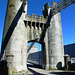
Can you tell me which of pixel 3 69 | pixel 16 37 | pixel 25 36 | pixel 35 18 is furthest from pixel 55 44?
pixel 3 69

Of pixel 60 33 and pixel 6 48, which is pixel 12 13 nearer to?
pixel 6 48

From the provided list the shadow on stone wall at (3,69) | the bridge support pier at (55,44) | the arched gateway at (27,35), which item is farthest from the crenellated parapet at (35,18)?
the shadow on stone wall at (3,69)

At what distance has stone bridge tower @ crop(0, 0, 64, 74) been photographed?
14.0 metres

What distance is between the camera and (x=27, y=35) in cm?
1566

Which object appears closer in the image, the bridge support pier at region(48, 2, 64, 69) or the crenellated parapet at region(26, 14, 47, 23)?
the bridge support pier at region(48, 2, 64, 69)

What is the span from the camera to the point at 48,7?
1817cm

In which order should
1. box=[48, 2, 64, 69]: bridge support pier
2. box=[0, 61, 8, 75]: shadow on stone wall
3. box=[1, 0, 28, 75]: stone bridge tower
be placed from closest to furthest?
box=[0, 61, 8, 75]: shadow on stone wall < box=[1, 0, 28, 75]: stone bridge tower < box=[48, 2, 64, 69]: bridge support pier

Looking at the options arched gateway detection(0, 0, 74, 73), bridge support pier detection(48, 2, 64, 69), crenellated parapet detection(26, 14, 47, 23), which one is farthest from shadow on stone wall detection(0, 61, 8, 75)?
crenellated parapet detection(26, 14, 47, 23)

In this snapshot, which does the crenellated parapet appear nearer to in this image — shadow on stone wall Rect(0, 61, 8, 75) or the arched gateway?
the arched gateway

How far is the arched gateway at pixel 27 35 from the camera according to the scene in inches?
551

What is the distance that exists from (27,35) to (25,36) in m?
0.49

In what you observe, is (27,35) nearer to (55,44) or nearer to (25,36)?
(25,36)

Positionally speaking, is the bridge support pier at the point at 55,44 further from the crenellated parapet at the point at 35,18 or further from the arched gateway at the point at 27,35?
the crenellated parapet at the point at 35,18

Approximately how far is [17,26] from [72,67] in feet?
37.6
